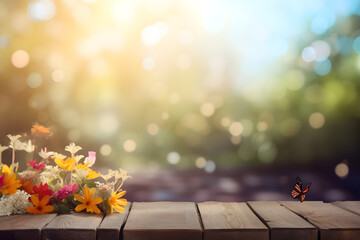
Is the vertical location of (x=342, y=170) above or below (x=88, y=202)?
below

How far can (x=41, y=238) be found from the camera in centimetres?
99

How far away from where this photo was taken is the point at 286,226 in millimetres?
1020

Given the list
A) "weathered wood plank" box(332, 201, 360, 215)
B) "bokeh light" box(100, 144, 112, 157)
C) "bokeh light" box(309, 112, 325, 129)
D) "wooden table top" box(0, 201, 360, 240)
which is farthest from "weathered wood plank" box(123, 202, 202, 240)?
"bokeh light" box(309, 112, 325, 129)

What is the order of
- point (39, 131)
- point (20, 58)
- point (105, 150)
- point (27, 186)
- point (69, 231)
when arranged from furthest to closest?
point (105, 150), point (20, 58), point (39, 131), point (27, 186), point (69, 231)

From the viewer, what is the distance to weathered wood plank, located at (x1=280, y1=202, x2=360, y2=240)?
1008 mm

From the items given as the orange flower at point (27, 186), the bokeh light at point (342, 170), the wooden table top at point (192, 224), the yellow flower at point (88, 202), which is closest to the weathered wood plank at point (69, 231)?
the wooden table top at point (192, 224)

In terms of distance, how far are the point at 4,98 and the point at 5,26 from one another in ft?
1.42

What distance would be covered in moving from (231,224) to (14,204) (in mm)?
603

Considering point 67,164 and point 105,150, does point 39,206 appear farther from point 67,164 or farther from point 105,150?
point 105,150

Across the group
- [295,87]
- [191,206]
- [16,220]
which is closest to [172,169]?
[295,87]

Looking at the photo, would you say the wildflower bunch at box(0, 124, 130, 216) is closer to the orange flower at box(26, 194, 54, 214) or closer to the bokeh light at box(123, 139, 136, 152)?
the orange flower at box(26, 194, 54, 214)

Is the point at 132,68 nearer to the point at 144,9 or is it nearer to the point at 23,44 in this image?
the point at 144,9

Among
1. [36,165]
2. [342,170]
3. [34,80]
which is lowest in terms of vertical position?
[342,170]

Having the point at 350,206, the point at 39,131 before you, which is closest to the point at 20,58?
the point at 39,131
